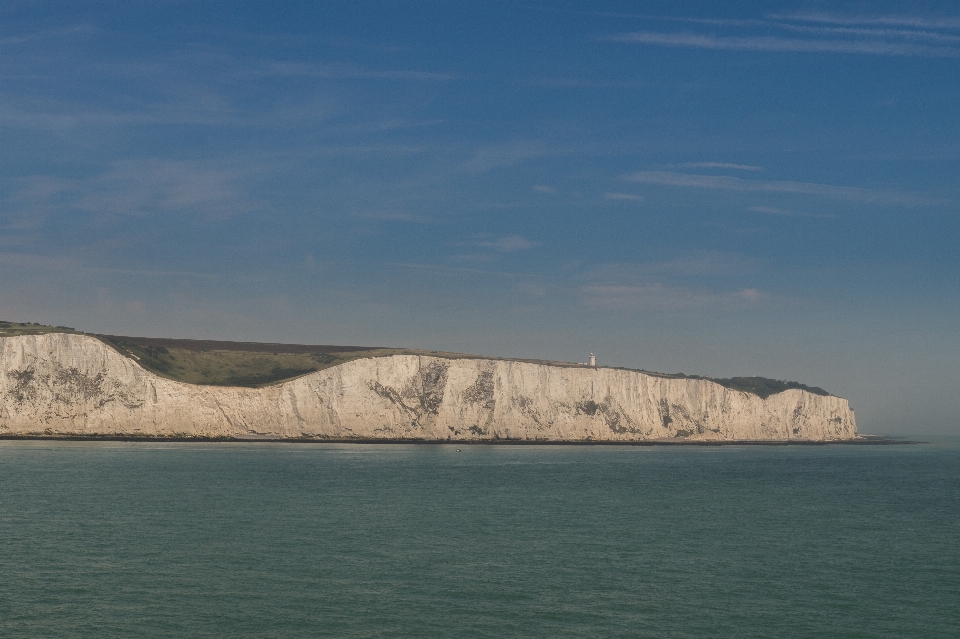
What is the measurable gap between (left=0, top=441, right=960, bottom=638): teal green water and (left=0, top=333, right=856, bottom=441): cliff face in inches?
1462

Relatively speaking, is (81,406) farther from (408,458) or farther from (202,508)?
(202,508)

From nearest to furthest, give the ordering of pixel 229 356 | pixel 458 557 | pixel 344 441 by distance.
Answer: pixel 458 557 → pixel 344 441 → pixel 229 356

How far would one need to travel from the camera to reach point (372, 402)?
102 m

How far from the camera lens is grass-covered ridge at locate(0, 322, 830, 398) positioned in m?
96.7

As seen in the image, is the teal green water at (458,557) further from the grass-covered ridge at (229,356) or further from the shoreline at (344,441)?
the grass-covered ridge at (229,356)

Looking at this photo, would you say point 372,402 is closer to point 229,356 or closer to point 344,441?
point 344,441

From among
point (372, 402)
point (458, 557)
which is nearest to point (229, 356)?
point (372, 402)

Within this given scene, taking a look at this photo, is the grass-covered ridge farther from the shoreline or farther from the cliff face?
the shoreline

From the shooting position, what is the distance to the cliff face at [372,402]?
286 feet

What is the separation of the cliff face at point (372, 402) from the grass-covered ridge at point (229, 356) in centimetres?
284

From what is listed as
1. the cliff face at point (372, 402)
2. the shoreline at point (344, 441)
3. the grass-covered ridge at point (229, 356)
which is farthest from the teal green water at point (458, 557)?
the grass-covered ridge at point (229, 356)

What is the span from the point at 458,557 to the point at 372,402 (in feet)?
250

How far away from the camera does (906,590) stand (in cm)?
2372

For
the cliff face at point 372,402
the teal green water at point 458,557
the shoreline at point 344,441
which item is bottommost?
the shoreline at point 344,441
